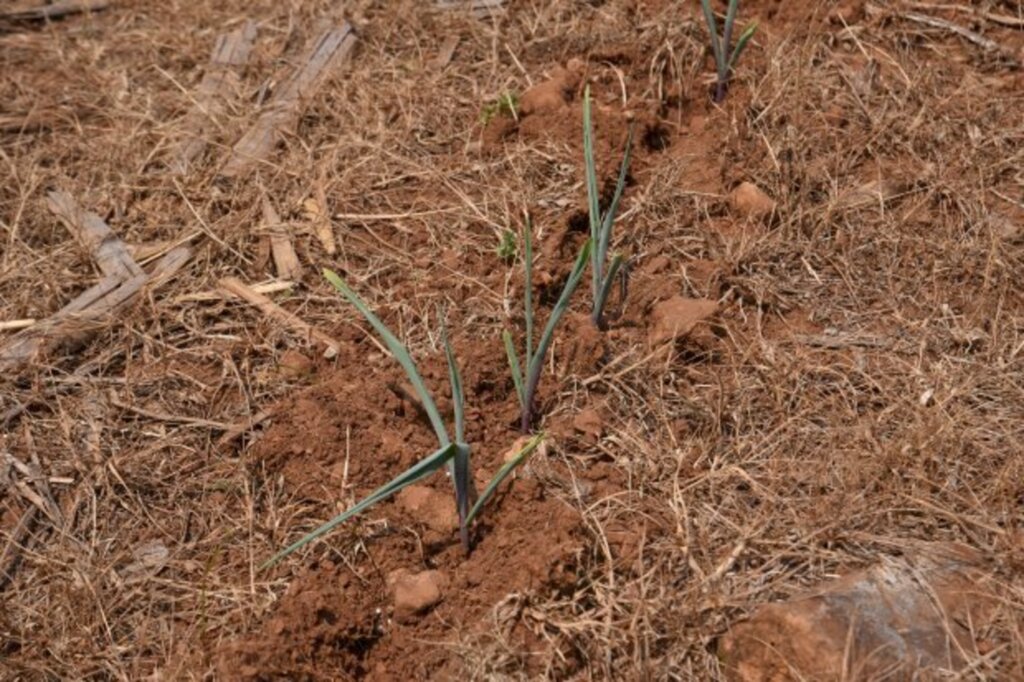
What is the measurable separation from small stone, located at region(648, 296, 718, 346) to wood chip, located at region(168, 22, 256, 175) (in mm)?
1524

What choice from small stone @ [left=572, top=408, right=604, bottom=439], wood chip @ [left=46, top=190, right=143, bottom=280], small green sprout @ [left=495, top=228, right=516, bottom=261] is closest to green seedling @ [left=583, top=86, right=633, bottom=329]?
small stone @ [left=572, top=408, right=604, bottom=439]

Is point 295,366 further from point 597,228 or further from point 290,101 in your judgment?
point 290,101

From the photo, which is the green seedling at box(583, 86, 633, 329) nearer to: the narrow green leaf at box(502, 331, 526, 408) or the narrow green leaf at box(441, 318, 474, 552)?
the narrow green leaf at box(502, 331, 526, 408)

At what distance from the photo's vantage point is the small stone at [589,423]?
7.86ft

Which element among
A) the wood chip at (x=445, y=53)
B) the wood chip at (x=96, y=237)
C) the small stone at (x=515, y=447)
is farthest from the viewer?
the wood chip at (x=445, y=53)

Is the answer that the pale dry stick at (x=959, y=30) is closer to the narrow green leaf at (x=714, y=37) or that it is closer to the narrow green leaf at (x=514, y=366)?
the narrow green leaf at (x=714, y=37)

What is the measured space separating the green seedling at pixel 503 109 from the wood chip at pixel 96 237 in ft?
3.56

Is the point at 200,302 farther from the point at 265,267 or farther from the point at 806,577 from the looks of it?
the point at 806,577

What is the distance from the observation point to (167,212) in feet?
10.2

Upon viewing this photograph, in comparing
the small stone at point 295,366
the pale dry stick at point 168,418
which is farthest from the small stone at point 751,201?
the pale dry stick at point 168,418

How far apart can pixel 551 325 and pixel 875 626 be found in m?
0.83

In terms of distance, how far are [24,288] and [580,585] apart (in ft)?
5.78

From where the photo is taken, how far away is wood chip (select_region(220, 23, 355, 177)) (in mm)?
3207

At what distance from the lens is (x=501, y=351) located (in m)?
2.55
